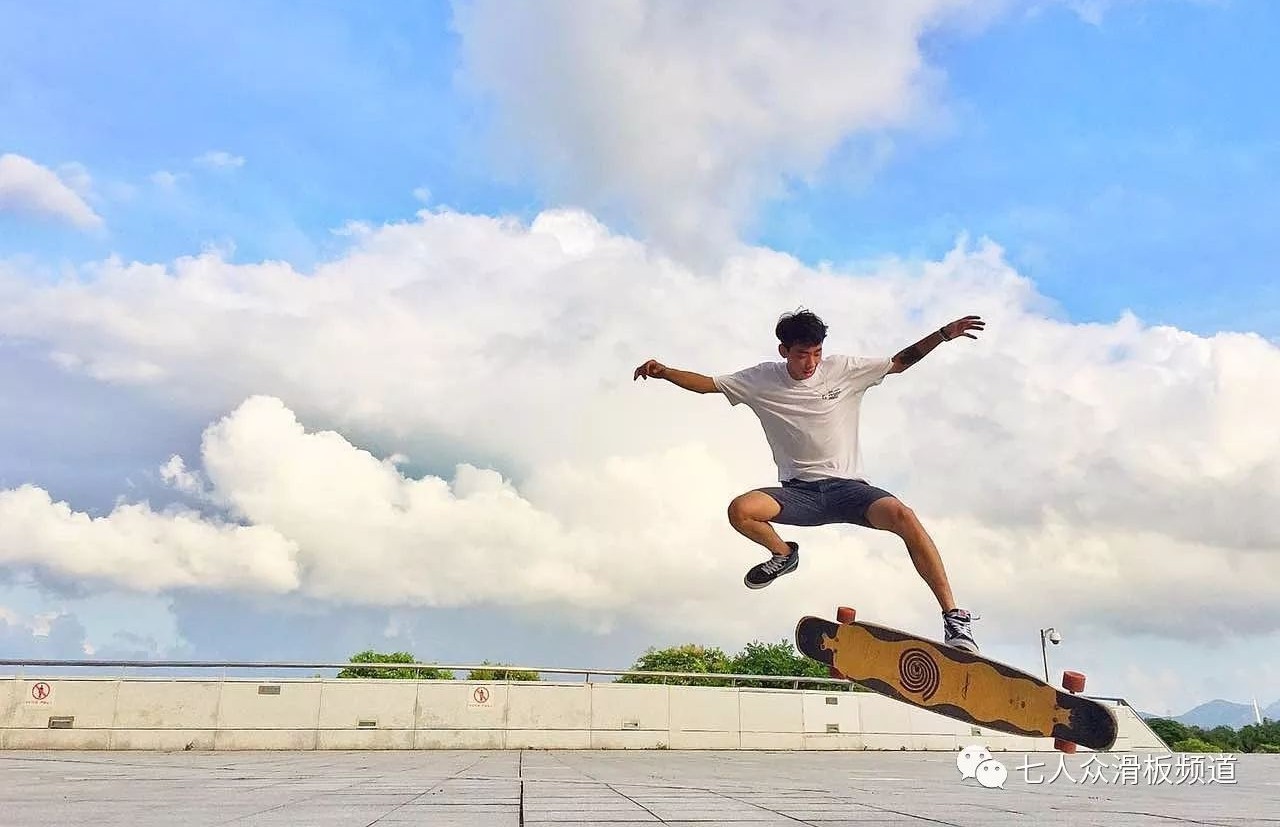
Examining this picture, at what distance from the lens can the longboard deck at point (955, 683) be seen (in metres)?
7.46

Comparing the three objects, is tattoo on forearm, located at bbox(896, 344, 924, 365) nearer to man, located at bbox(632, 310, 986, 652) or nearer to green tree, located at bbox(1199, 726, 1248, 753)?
man, located at bbox(632, 310, 986, 652)

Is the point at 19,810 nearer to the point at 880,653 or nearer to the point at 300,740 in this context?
the point at 880,653

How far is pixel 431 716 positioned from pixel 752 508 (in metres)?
20.8

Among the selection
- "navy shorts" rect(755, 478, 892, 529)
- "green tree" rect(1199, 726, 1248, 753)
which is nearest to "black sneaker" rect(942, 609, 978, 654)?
"navy shorts" rect(755, 478, 892, 529)

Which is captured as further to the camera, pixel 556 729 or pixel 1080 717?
pixel 556 729

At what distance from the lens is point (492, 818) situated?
7398 millimetres

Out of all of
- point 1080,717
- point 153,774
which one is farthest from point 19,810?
point 1080,717

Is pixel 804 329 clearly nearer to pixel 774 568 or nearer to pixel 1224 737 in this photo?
pixel 774 568

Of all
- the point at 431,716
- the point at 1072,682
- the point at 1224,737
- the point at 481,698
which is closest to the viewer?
the point at 1072,682

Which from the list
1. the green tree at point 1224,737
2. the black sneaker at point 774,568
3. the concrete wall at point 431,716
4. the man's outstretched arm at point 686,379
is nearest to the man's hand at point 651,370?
the man's outstretched arm at point 686,379

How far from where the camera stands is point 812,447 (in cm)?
813

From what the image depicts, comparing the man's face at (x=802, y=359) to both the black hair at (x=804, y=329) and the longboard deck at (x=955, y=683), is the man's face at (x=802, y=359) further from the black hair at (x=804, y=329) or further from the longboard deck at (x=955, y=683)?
the longboard deck at (x=955, y=683)

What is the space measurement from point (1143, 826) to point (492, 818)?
5460 mm

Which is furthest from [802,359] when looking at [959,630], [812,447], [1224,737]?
[1224,737]
